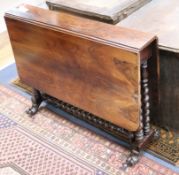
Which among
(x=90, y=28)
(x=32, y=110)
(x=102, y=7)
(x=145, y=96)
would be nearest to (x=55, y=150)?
(x=32, y=110)

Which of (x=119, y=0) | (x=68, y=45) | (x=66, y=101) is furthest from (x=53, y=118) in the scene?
(x=119, y=0)

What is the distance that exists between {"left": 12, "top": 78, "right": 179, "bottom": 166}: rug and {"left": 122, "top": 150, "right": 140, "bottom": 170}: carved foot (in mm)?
120

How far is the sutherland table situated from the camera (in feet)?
4.72

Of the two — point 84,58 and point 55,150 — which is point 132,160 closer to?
point 55,150

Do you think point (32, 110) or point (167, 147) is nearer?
point (167, 147)

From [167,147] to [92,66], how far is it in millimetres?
654

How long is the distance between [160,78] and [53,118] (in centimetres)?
79

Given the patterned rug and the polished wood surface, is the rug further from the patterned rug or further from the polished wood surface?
the polished wood surface

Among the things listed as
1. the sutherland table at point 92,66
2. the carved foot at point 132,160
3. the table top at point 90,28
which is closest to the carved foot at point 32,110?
the sutherland table at point 92,66

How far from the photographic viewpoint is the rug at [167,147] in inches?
67.2

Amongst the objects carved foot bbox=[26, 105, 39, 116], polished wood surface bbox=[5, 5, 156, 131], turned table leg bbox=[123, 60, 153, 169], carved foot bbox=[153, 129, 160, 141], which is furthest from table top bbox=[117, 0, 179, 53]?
carved foot bbox=[26, 105, 39, 116]

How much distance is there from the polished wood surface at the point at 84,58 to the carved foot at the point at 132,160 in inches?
7.3

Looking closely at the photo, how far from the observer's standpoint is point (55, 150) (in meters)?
1.83

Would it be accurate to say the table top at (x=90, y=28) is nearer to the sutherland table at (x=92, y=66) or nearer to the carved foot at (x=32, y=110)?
the sutherland table at (x=92, y=66)
